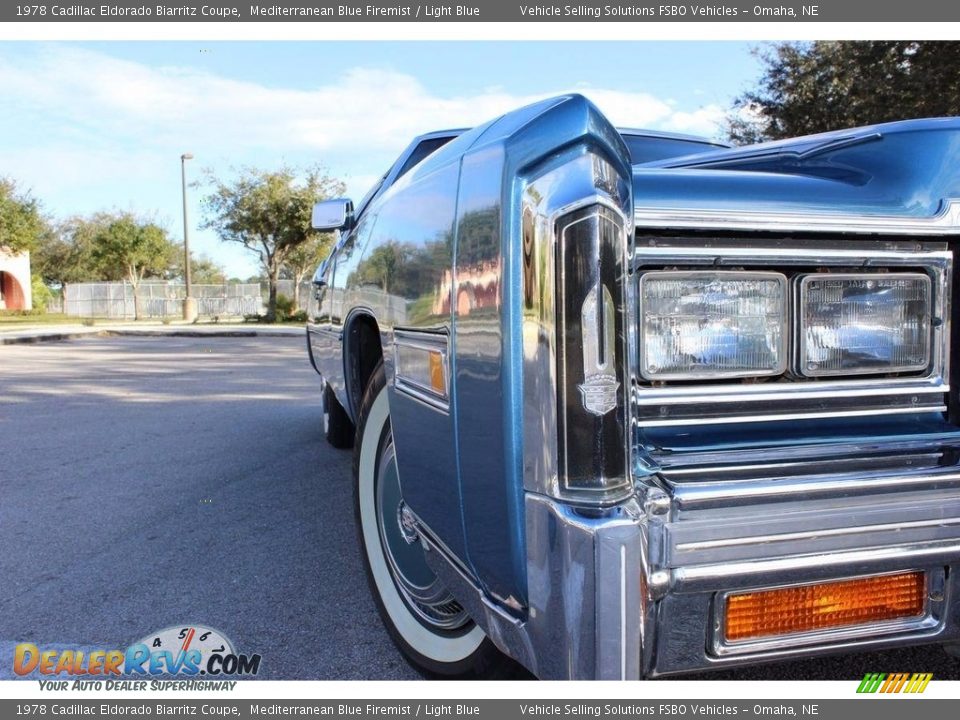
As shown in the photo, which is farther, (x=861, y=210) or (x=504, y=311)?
(x=861, y=210)

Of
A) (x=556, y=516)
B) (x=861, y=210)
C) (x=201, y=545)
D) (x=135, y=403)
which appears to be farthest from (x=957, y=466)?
(x=135, y=403)

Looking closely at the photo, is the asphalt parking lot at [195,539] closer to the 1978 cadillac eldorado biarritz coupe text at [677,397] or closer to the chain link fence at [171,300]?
the 1978 cadillac eldorado biarritz coupe text at [677,397]

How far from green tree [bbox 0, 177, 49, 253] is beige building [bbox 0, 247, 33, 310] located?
22.4 ft

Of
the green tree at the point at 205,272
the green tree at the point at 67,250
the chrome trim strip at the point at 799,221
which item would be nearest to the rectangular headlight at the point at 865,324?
the chrome trim strip at the point at 799,221

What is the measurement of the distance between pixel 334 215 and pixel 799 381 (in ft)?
7.68

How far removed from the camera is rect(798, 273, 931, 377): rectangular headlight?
5.35 ft

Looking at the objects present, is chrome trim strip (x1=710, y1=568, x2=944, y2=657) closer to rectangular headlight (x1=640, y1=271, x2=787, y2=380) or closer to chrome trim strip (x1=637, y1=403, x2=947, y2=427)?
chrome trim strip (x1=637, y1=403, x2=947, y2=427)

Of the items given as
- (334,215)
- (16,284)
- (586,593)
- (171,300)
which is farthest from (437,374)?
(16,284)

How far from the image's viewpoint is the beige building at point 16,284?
30781 mm

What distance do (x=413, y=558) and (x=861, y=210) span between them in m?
1.50

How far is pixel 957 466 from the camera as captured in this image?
144 centimetres

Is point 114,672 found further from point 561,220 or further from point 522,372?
point 561,220

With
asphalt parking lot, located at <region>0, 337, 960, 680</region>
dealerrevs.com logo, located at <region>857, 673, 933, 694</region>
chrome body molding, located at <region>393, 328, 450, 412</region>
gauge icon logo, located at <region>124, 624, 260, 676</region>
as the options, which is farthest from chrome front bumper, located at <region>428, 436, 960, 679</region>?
gauge icon logo, located at <region>124, 624, 260, 676</region>

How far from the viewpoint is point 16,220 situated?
23172mm
